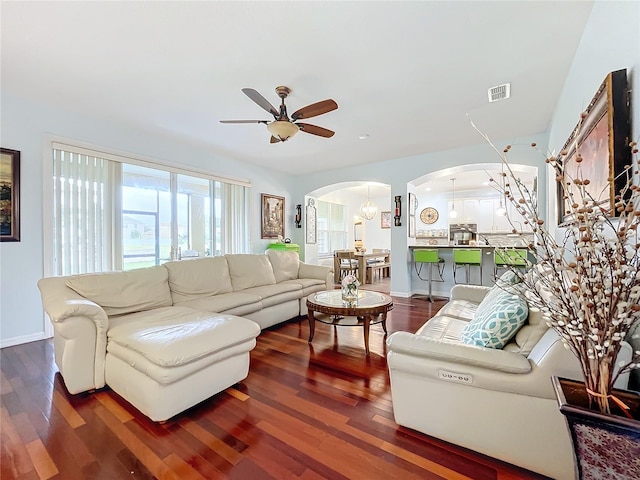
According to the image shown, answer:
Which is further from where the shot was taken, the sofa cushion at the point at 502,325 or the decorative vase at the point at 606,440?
the sofa cushion at the point at 502,325

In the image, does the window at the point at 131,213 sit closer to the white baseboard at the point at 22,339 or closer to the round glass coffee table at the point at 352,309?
the white baseboard at the point at 22,339

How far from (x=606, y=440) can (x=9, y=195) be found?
4840 millimetres

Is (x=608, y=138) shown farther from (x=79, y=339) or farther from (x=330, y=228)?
(x=330, y=228)

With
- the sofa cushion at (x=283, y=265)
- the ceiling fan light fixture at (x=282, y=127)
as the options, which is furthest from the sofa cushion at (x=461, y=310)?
the sofa cushion at (x=283, y=265)

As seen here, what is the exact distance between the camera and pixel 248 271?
3.89 metres

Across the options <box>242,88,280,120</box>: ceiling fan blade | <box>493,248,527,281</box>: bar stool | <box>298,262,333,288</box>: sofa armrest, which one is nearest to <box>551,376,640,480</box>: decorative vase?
<box>493,248,527,281</box>: bar stool

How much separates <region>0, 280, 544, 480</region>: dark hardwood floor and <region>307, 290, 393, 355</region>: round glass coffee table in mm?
495

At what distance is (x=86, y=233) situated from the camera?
3.52m

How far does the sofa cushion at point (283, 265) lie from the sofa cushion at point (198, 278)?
34.8 inches

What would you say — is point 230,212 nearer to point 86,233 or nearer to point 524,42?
point 86,233

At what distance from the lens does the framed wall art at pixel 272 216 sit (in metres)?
6.04

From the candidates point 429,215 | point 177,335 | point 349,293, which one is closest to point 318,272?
point 349,293

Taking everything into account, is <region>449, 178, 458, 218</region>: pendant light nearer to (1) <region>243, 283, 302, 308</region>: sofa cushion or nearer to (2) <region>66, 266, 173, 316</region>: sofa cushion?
(1) <region>243, 283, 302, 308</region>: sofa cushion

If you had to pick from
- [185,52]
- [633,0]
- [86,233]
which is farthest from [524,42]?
[86,233]
